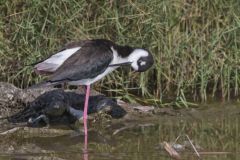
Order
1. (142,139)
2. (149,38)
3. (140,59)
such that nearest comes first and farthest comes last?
(142,139) < (140,59) < (149,38)

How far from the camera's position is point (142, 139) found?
779 cm

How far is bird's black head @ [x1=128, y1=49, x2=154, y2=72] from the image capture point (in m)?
8.12

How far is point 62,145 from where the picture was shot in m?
7.50

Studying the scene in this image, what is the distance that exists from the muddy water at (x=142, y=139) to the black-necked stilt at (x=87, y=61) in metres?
0.41

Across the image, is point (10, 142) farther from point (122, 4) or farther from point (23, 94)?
point (122, 4)

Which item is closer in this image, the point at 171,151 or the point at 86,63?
the point at 171,151

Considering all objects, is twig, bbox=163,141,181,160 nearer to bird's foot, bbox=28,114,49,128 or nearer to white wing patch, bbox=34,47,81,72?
white wing patch, bbox=34,47,81,72

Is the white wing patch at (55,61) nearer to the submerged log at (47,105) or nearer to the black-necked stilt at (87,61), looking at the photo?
the black-necked stilt at (87,61)

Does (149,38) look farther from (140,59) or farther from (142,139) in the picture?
(142,139)

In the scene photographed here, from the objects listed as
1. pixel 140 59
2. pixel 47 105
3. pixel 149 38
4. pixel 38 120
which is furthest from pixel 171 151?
pixel 149 38

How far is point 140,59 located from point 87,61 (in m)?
0.60

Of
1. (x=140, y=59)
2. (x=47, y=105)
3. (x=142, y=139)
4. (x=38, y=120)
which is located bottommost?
(x=142, y=139)

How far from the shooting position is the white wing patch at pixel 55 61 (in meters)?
A: 7.81

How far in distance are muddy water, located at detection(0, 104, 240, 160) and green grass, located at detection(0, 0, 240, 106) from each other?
52cm
